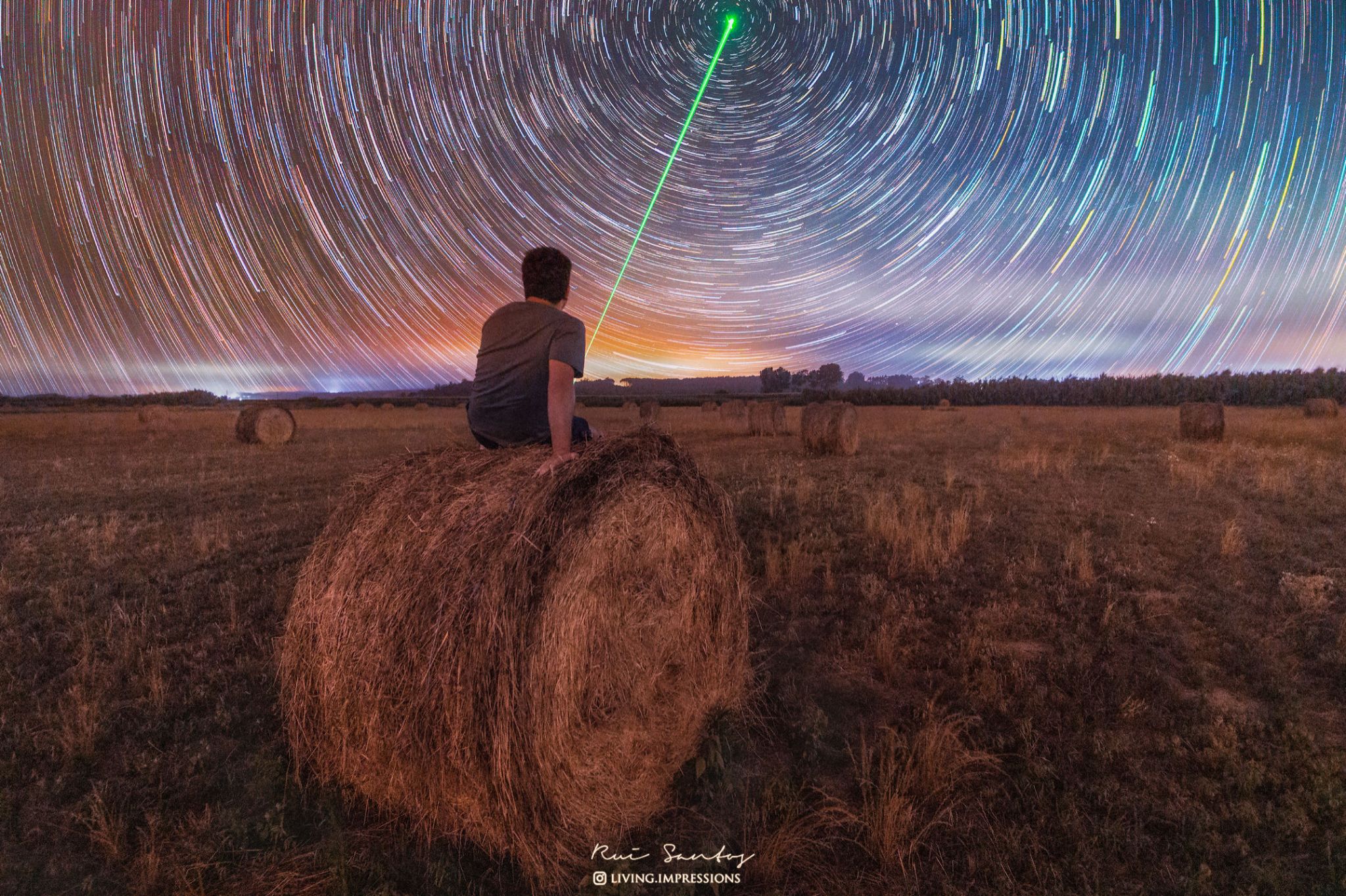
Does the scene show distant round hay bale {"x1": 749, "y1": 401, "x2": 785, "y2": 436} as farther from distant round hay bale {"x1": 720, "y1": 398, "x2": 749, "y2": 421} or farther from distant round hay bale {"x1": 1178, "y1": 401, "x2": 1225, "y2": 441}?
distant round hay bale {"x1": 1178, "y1": 401, "x2": 1225, "y2": 441}

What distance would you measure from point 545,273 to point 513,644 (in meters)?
2.23

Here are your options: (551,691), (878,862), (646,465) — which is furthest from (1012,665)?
(551,691)

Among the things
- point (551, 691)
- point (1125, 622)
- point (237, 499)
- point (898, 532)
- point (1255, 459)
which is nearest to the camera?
point (551, 691)

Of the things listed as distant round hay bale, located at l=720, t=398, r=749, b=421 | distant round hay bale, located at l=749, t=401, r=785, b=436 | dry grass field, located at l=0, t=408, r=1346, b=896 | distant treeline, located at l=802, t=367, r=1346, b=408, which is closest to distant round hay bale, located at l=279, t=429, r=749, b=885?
dry grass field, located at l=0, t=408, r=1346, b=896

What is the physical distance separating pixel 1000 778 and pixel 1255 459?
1685cm

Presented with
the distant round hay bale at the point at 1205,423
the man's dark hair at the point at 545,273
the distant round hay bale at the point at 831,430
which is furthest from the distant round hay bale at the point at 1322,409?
the man's dark hair at the point at 545,273

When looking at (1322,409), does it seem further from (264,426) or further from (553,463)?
(264,426)

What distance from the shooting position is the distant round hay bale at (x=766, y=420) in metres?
26.3

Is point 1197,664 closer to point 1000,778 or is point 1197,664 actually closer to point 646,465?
point 1000,778

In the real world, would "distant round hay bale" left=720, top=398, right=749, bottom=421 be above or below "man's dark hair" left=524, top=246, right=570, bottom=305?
below

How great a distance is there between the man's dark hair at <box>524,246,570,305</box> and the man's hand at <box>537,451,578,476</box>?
1.09 meters

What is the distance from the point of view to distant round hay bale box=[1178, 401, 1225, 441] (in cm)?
2123

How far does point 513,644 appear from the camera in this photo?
3.26 meters

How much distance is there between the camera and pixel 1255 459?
1564cm
